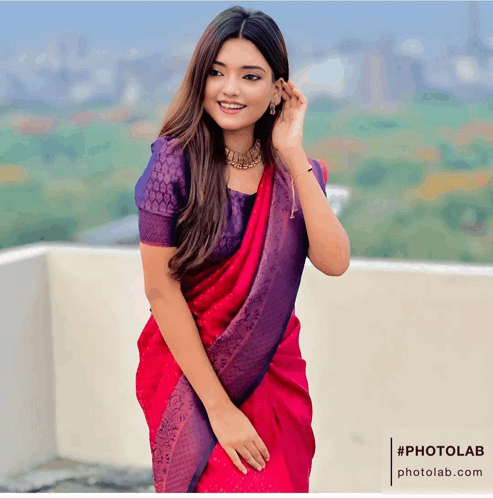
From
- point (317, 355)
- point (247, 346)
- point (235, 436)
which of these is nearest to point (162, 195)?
point (247, 346)

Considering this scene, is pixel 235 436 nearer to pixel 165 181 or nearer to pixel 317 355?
pixel 165 181

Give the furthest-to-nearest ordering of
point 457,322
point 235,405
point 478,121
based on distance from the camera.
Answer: point 478,121 < point 457,322 < point 235,405

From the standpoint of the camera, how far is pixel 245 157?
1169 mm

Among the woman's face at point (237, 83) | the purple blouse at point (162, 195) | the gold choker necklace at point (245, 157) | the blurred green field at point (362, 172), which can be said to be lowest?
the blurred green field at point (362, 172)

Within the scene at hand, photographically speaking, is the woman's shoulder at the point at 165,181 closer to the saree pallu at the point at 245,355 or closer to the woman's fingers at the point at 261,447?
the saree pallu at the point at 245,355

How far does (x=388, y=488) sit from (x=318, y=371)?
93 centimetres

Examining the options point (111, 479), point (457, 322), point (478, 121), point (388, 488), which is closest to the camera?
point (388, 488)

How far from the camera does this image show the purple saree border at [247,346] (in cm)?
113

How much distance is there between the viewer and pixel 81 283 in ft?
7.19

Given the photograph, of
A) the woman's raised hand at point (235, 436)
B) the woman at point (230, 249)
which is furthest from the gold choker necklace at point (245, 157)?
the woman's raised hand at point (235, 436)

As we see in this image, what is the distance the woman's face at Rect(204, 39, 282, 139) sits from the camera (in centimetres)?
106

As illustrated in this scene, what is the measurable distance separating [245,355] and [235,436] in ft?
0.42

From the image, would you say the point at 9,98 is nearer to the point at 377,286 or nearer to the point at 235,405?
the point at 377,286

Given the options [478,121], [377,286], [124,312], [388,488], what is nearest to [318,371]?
[377,286]
